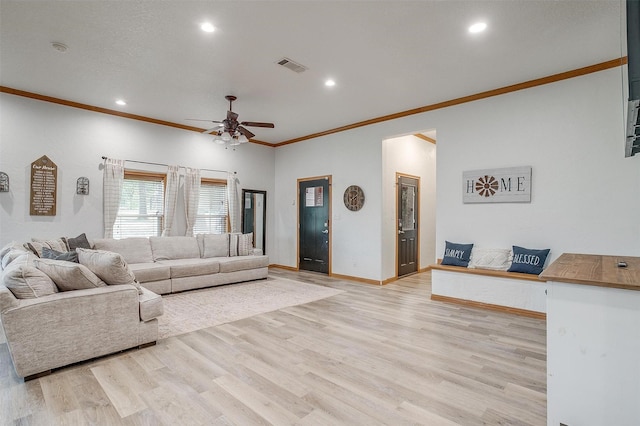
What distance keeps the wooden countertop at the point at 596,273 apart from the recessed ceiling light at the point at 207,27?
3391mm

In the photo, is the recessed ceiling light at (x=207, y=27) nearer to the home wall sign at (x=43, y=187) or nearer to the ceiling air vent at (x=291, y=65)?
the ceiling air vent at (x=291, y=65)

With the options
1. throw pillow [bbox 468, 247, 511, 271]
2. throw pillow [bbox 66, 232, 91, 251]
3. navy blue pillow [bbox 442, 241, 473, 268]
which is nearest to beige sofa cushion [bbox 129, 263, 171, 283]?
throw pillow [bbox 66, 232, 91, 251]

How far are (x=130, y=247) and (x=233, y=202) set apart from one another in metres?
2.28

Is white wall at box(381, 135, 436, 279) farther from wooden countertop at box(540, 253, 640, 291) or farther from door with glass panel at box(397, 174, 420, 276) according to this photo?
wooden countertop at box(540, 253, 640, 291)

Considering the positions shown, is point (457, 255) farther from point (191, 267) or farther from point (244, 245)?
point (191, 267)

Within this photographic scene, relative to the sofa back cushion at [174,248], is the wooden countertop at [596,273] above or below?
above

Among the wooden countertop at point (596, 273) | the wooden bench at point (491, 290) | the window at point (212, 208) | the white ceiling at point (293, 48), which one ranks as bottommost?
the wooden bench at point (491, 290)

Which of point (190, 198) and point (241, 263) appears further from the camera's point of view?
point (190, 198)

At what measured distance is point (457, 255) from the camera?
4.73m


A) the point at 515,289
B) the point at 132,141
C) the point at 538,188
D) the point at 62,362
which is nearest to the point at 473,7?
the point at 538,188

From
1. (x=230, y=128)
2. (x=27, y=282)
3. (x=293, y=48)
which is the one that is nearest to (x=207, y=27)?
(x=293, y=48)

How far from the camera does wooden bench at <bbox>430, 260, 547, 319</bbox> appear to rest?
13.1 ft

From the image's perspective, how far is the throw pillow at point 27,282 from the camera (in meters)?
2.52

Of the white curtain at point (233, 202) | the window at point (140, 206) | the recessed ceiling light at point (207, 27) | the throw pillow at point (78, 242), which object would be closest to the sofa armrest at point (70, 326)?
the throw pillow at point (78, 242)
